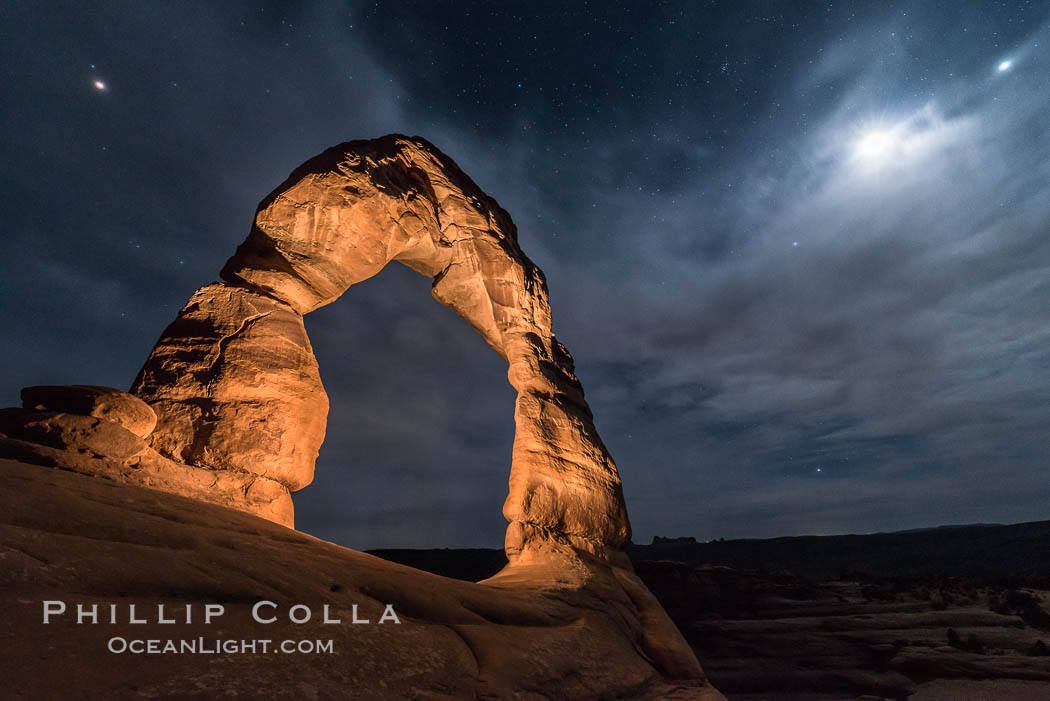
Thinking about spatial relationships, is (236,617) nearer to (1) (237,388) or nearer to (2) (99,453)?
(2) (99,453)

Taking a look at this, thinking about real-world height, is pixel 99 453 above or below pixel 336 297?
below

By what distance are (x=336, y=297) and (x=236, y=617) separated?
5.44 meters

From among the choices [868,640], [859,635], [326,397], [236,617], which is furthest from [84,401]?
[859,635]

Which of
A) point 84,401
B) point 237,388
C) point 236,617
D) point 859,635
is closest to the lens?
point 236,617

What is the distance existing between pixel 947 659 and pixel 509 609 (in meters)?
9.26

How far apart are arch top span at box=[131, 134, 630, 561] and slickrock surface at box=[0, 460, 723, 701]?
84.0 inches

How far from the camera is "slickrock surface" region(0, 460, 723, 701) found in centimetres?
180

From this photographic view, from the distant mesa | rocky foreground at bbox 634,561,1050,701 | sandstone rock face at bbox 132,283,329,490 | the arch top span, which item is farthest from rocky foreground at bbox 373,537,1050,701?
sandstone rock face at bbox 132,283,329,490

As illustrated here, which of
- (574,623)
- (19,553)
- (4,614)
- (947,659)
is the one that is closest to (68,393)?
(19,553)

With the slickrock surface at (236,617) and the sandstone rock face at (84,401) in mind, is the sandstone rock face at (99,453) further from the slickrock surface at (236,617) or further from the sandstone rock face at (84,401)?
the slickrock surface at (236,617)

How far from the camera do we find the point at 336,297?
23.6 ft

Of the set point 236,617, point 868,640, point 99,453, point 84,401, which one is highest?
point 84,401

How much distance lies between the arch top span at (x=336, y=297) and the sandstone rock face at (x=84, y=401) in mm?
780

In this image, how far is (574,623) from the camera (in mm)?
4672
